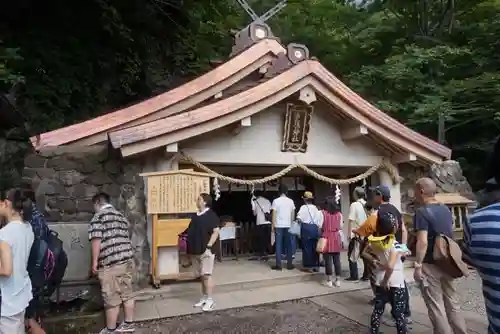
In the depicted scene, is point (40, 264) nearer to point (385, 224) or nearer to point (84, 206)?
point (84, 206)

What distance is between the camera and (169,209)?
6879mm

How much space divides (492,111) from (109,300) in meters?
13.7

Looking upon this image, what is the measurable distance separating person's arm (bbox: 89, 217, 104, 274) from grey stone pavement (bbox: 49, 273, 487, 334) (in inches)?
43.9

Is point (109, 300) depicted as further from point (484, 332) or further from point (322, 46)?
point (322, 46)

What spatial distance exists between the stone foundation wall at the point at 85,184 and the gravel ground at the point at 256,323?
165 cm

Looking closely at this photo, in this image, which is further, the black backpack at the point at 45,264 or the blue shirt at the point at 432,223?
the blue shirt at the point at 432,223

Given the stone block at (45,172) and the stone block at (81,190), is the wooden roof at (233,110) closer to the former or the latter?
the stone block at (45,172)

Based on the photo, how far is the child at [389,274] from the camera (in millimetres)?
4477

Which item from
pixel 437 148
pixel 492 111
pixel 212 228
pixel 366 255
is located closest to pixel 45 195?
pixel 212 228

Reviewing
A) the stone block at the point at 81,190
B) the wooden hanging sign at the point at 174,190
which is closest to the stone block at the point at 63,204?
the stone block at the point at 81,190

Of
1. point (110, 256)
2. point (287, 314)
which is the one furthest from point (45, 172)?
point (287, 314)

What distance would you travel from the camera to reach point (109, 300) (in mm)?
5031

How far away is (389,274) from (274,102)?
14.0 ft

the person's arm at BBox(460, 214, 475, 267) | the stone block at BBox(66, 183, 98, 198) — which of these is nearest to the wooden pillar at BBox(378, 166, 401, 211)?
the stone block at BBox(66, 183, 98, 198)
